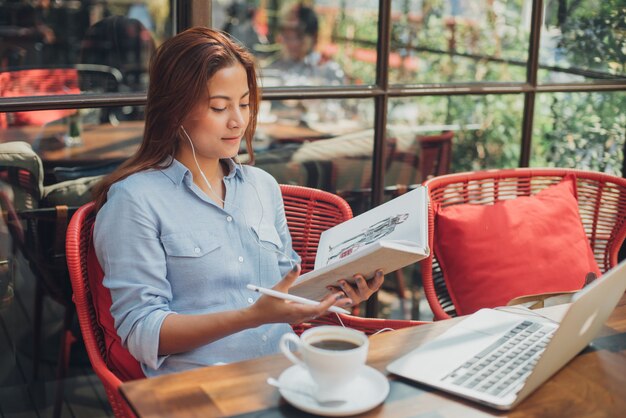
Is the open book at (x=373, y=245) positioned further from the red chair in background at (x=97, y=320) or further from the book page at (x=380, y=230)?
the red chair in background at (x=97, y=320)

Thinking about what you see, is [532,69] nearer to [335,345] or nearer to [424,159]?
[424,159]

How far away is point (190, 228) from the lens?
167 centimetres

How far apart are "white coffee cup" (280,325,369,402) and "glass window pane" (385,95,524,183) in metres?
1.44

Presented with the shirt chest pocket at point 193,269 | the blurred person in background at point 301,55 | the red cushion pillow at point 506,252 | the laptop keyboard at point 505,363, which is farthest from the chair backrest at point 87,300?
the blurred person in background at point 301,55

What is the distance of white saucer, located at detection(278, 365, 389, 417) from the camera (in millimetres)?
1155

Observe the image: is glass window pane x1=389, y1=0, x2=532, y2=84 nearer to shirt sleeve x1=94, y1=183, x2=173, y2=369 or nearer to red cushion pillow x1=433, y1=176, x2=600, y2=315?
red cushion pillow x1=433, y1=176, x2=600, y2=315

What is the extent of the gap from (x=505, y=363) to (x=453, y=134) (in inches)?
62.4

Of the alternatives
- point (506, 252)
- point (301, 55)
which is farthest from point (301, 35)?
point (506, 252)

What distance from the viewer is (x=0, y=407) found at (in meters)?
2.22

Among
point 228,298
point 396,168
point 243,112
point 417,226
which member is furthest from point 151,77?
point 396,168

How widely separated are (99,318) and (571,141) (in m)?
1.86

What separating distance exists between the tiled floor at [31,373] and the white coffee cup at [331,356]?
1201 mm

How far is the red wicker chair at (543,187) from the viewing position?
91.3 inches

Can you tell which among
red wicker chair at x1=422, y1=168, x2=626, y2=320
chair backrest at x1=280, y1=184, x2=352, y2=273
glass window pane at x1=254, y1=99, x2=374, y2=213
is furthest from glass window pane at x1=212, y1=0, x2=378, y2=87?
chair backrest at x1=280, y1=184, x2=352, y2=273
